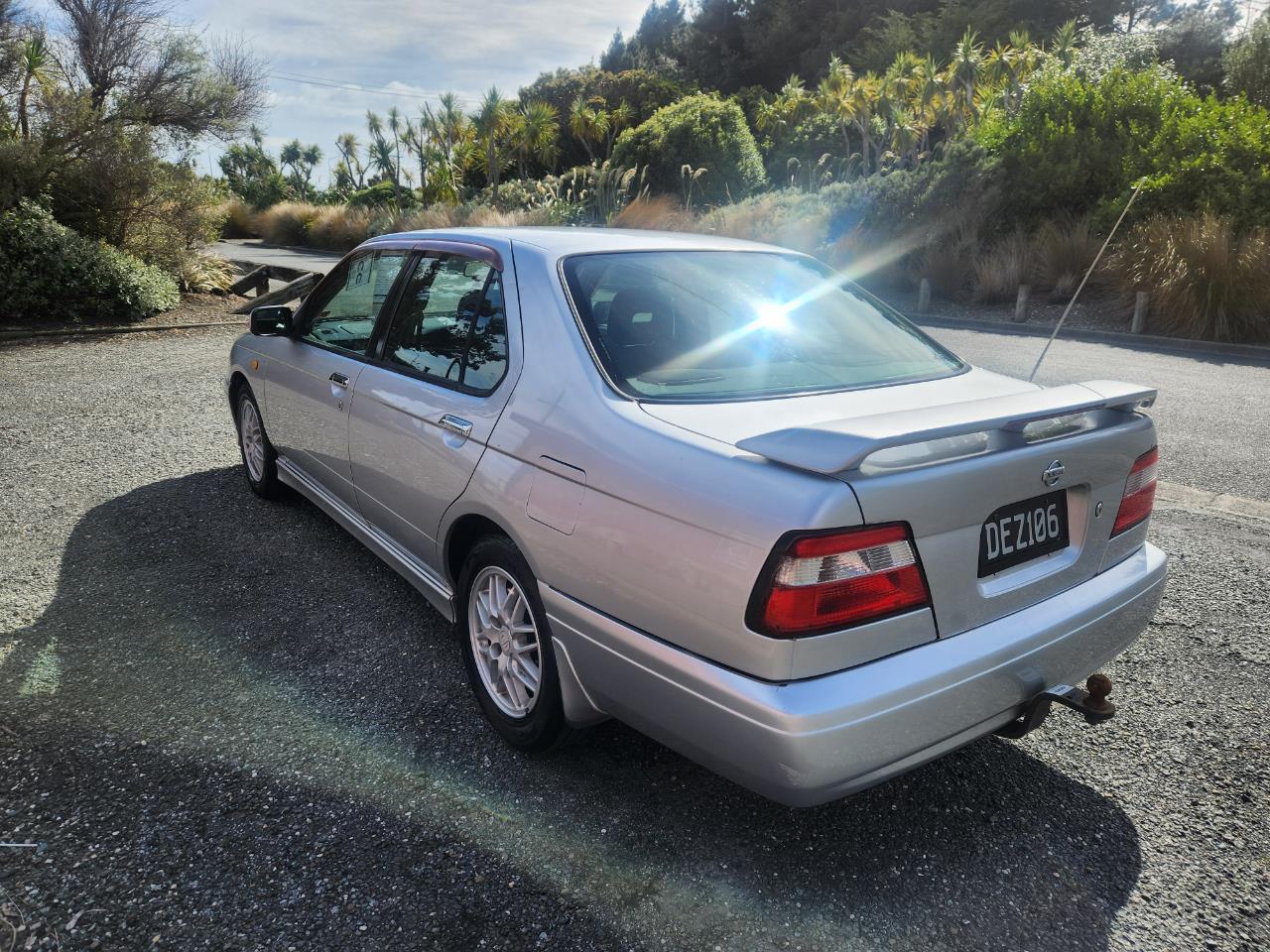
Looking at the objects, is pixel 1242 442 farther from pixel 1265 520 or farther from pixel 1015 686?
pixel 1015 686

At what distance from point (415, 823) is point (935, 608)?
5.02ft

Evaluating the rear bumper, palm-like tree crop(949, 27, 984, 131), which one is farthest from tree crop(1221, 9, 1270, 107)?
the rear bumper

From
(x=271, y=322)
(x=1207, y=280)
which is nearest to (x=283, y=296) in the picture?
(x=271, y=322)

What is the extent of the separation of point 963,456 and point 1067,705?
76cm

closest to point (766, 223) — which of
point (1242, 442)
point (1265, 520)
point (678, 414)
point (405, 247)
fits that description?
point (1242, 442)

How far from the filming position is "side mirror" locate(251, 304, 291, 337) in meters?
4.32

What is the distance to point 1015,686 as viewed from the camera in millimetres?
2180

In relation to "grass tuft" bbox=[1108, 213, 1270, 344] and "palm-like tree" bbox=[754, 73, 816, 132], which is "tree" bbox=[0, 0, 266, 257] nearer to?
"grass tuft" bbox=[1108, 213, 1270, 344]

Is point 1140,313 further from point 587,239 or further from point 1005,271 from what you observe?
point 587,239

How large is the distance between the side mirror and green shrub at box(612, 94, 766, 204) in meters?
28.7

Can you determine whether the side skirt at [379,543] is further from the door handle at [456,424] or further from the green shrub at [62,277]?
the green shrub at [62,277]

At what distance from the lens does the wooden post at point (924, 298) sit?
14.8 meters

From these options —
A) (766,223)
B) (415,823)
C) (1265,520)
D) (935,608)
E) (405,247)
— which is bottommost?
(415,823)

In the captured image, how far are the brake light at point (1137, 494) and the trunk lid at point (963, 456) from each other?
0.16ft
